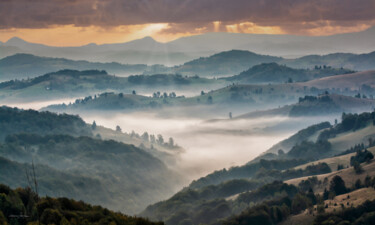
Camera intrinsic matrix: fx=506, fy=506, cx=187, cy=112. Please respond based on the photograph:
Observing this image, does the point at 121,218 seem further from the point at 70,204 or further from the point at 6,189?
the point at 6,189

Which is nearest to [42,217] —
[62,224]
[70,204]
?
[62,224]

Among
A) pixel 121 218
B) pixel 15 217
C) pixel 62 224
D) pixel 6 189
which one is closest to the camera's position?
pixel 62 224

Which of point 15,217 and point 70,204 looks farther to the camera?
point 70,204

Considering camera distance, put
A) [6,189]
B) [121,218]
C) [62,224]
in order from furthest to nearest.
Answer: [6,189], [121,218], [62,224]

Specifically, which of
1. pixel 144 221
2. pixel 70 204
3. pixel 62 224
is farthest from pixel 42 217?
pixel 144 221

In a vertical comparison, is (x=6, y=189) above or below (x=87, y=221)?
above

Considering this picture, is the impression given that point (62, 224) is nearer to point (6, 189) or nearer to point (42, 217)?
point (42, 217)
